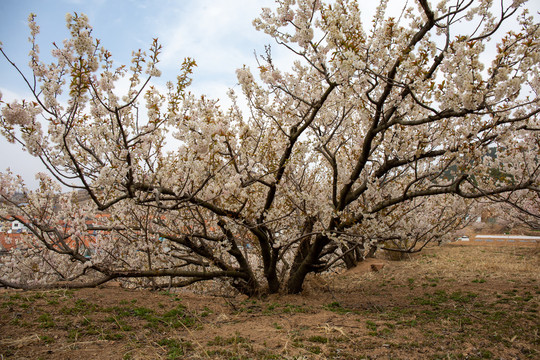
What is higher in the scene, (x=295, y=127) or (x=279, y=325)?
(x=295, y=127)

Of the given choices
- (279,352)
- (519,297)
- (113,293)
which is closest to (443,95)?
(279,352)

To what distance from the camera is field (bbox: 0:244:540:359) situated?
329 centimetres

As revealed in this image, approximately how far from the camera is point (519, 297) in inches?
227

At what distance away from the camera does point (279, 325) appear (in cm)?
428

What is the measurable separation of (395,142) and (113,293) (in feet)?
18.5

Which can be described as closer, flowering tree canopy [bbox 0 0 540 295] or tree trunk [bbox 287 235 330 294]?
flowering tree canopy [bbox 0 0 540 295]

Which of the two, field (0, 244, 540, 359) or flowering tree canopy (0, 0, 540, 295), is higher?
flowering tree canopy (0, 0, 540, 295)

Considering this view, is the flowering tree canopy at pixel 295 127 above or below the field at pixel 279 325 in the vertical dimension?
above

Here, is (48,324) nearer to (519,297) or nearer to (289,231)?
(289,231)

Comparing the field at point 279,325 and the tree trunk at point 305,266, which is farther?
the tree trunk at point 305,266

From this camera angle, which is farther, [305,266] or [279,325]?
[305,266]

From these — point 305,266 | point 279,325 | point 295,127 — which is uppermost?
point 295,127

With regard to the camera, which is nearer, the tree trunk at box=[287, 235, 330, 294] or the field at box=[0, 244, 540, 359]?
the field at box=[0, 244, 540, 359]

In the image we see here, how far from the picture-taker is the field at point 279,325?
329 cm
